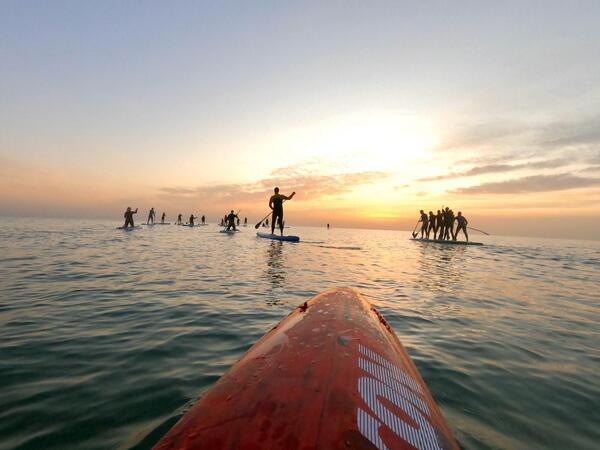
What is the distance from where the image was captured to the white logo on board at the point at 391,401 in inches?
59.6

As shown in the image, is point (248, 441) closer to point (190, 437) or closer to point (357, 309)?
point (190, 437)

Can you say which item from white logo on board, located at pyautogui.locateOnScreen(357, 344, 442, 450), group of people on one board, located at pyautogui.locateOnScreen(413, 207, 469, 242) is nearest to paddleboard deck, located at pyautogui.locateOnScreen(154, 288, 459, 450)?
white logo on board, located at pyautogui.locateOnScreen(357, 344, 442, 450)

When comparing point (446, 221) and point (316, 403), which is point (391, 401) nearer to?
point (316, 403)

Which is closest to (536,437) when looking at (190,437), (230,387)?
(230,387)

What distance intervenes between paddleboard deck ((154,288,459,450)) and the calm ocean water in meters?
0.78

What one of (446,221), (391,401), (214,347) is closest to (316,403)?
(391,401)

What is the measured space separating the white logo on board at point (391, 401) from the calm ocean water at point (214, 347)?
2.57ft

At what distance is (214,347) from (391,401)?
268 cm

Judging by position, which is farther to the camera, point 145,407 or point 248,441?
point 145,407

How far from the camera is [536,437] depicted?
2432mm

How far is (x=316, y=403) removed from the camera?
1605mm

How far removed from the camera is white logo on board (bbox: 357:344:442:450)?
151 centimetres

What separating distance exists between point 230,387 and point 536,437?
2.33 metres

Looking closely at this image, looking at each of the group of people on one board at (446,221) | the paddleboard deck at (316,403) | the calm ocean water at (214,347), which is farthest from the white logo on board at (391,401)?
the group of people on one board at (446,221)
